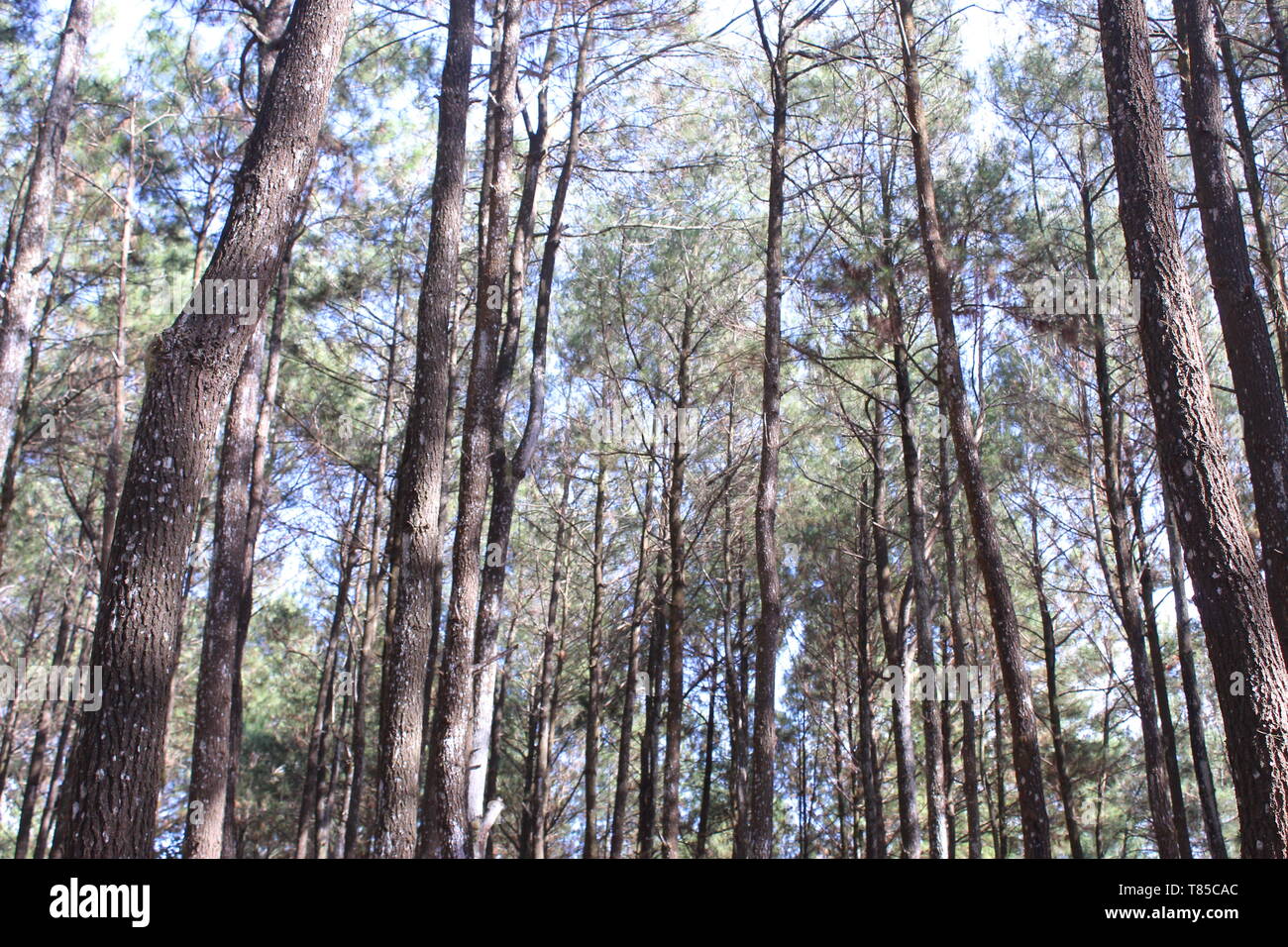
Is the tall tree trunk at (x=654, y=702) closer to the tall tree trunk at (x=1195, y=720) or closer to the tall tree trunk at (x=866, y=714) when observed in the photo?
the tall tree trunk at (x=866, y=714)

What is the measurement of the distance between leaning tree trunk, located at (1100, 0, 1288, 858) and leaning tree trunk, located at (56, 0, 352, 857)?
4214 mm

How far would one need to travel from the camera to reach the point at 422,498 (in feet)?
19.0

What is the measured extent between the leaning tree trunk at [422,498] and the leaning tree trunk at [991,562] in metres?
3.64

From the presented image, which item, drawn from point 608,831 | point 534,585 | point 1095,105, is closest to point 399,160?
point 534,585

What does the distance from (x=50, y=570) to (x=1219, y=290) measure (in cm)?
1706

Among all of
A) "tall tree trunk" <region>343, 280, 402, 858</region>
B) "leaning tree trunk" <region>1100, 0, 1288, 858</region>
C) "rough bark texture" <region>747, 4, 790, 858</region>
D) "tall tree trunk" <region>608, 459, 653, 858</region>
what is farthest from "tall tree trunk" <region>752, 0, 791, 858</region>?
"tall tree trunk" <region>343, 280, 402, 858</region>

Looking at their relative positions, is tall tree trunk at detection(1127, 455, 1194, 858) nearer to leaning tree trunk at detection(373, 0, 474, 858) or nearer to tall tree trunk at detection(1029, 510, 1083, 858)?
tall tree trunk at detection(1029, 510, 1083, 858)

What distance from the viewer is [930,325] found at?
38.3ft

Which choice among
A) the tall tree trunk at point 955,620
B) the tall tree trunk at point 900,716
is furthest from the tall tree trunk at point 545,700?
the tall tree trunk at point 955,620

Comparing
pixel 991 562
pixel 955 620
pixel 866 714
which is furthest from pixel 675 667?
pixel 866 714

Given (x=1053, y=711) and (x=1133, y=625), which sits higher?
(x=1133, y=625)

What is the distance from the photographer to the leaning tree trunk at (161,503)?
3.39m

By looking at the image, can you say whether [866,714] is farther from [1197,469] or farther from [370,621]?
[1197,469]

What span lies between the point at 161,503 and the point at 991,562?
16.7 feet
